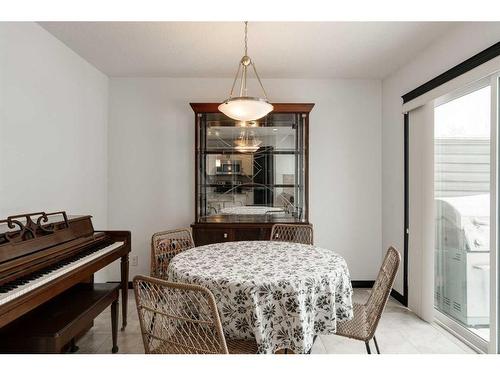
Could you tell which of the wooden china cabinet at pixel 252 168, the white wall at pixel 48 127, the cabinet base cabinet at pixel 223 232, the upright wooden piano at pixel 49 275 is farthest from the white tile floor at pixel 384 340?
the wooden china cabinet at pixel 252 168

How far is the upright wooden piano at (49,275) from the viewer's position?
1416mm

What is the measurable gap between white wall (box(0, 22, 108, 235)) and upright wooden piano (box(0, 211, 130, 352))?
399mm

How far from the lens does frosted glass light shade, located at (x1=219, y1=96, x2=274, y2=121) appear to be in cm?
214

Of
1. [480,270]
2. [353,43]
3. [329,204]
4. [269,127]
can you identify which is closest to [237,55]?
[269,127]

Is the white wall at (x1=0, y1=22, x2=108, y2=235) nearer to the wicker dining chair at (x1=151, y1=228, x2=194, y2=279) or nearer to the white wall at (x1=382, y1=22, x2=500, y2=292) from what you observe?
the wicker dining chair at (x1=151, y1=228, x2=194, y2=279)

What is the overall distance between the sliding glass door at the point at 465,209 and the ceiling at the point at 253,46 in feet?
2.31

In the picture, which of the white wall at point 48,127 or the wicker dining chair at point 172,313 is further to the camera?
the white wall at point 48,127

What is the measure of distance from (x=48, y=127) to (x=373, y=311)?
9.23ft

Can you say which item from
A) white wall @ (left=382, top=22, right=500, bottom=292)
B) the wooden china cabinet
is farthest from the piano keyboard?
white wall @ (left=382, top=22, right=500, bottom=292)

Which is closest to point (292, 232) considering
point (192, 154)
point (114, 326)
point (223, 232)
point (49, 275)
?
point (223, 232)

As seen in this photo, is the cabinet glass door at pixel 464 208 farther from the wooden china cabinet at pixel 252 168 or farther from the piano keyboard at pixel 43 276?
the piano keyboard at pixel 43 276
